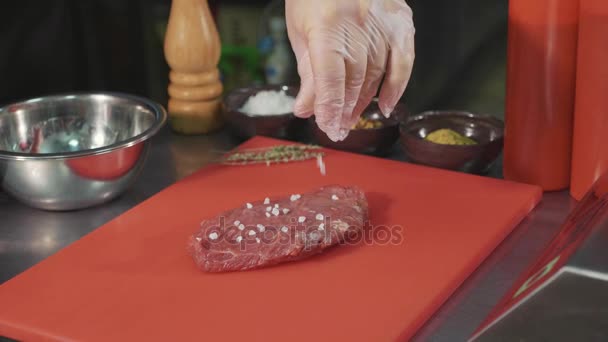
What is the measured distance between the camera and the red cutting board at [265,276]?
1.14 meters

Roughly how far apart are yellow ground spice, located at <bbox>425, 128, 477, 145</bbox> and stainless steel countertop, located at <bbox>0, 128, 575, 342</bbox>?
0.11 meters

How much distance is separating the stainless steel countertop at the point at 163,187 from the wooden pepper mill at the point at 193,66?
0.11m

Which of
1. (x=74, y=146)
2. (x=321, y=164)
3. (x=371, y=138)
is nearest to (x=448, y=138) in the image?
(x=371, y=138)

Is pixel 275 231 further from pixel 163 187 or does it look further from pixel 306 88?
pixel 163 187

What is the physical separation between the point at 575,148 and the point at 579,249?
55 centimetres

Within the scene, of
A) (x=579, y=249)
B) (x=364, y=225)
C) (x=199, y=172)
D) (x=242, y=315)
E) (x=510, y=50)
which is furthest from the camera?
(x=199, y=172)

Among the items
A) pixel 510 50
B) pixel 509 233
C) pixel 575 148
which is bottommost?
pixel 509 233

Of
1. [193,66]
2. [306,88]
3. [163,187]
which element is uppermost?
[306,88]

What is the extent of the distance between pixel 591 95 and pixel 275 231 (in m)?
0.64

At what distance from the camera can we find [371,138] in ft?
5.76

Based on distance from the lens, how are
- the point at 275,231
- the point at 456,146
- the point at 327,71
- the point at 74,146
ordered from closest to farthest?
the point at 327,71, the point at 275,231, the point at 456,146, the point at 74,146

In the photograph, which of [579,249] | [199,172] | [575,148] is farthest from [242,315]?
[575,148]

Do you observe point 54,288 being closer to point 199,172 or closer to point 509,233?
point 199,172

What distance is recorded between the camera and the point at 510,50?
5.05 feet
